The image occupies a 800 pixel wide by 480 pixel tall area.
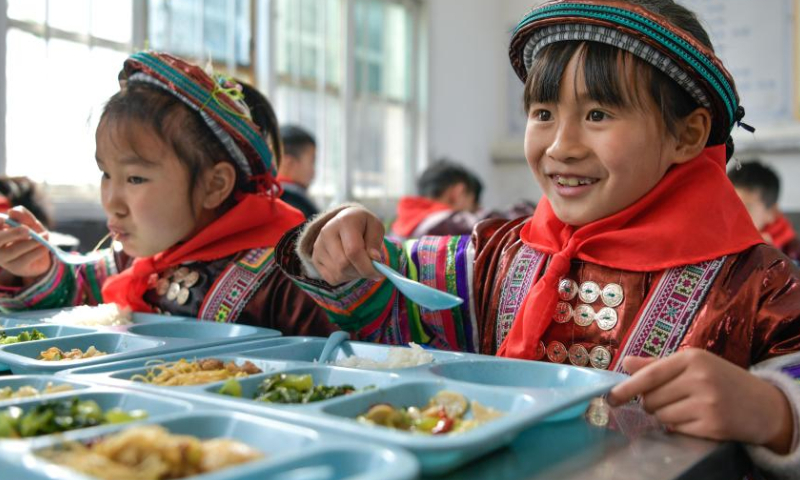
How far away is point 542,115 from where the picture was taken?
1.18 metres

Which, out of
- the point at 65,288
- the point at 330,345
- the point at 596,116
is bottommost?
the point at 65,288

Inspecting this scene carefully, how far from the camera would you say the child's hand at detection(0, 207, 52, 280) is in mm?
1583

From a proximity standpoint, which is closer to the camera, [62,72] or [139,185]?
[139,185]

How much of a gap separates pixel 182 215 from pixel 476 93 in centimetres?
511

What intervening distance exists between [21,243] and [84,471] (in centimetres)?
125

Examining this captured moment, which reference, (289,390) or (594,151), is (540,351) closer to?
(594,151)

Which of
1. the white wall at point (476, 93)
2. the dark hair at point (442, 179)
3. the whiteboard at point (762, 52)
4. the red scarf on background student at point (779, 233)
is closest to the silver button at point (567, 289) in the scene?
the red scarf on background student at point (779, 233)

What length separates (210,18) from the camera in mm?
4230

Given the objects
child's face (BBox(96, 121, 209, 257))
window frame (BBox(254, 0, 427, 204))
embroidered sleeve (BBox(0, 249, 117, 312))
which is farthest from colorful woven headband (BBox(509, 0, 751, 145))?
window frame (BBox(254, 0, 427, 204))

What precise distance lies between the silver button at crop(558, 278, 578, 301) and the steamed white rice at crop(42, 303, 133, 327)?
73 centimetres

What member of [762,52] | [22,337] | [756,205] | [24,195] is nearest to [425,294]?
[22,337]

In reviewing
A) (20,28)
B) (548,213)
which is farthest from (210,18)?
(548,213)

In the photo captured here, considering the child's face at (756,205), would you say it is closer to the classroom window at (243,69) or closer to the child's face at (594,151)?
the classroom window at (243,69)

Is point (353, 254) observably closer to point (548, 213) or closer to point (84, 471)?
point (548, 213)
